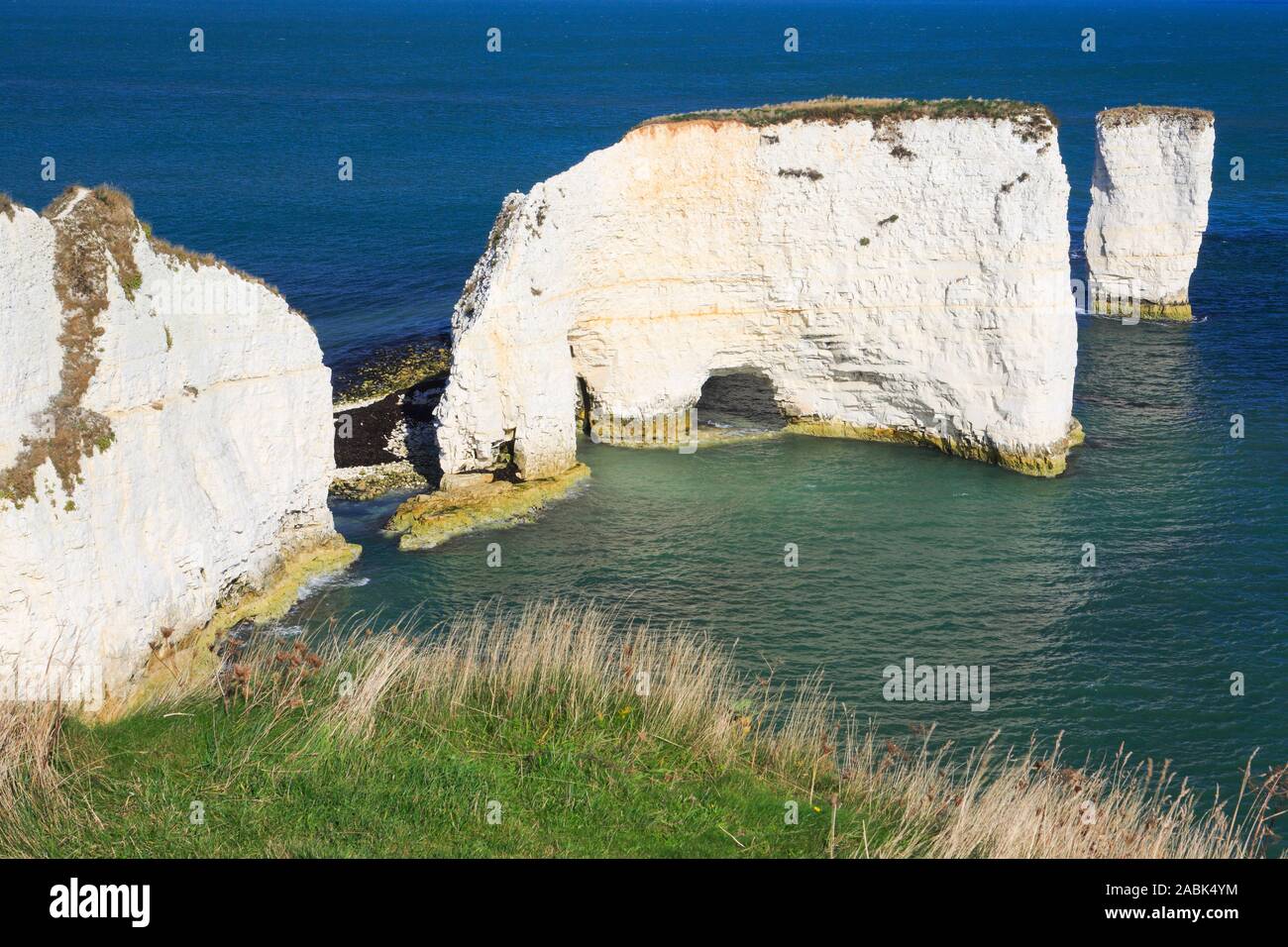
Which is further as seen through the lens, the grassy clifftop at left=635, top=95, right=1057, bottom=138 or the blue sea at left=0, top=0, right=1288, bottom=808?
the grassy clifftop at left=635, top=95, right=1057, bottom=138

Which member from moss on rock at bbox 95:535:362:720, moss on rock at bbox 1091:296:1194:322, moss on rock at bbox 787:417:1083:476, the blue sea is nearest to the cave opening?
moss on rock at bbox 787:417:1083:476

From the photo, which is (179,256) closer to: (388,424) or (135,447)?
(135,447)

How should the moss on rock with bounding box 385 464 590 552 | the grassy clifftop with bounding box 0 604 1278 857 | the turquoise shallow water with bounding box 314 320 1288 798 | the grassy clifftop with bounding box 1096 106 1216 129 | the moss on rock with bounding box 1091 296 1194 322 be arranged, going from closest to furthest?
1. the grassy clifftop with bounding box 0 604 1278 857
2. the turquoise shallow water with bounding box 314 320 1288 798
3. the moss on rock with bounding box 385 464 590 552
4. the grassy clifftop with bounding box 1096 106 1216 129
5. the moss on rock with bounding box 1091 296 1194 322

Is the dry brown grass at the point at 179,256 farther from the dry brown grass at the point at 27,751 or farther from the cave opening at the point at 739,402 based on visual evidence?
the cave opening at the point at 739,402

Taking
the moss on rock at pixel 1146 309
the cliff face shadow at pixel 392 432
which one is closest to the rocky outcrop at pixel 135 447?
the cliff face shadow at pixel 392 432

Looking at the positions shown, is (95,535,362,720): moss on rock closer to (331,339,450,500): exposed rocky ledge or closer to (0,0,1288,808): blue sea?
(0,0,1288,808): blue sea

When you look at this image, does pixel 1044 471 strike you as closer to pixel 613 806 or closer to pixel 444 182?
pixel 613 806

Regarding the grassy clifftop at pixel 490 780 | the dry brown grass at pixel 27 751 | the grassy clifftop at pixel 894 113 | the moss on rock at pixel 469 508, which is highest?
the grassy clifftop at pixel 894 113
